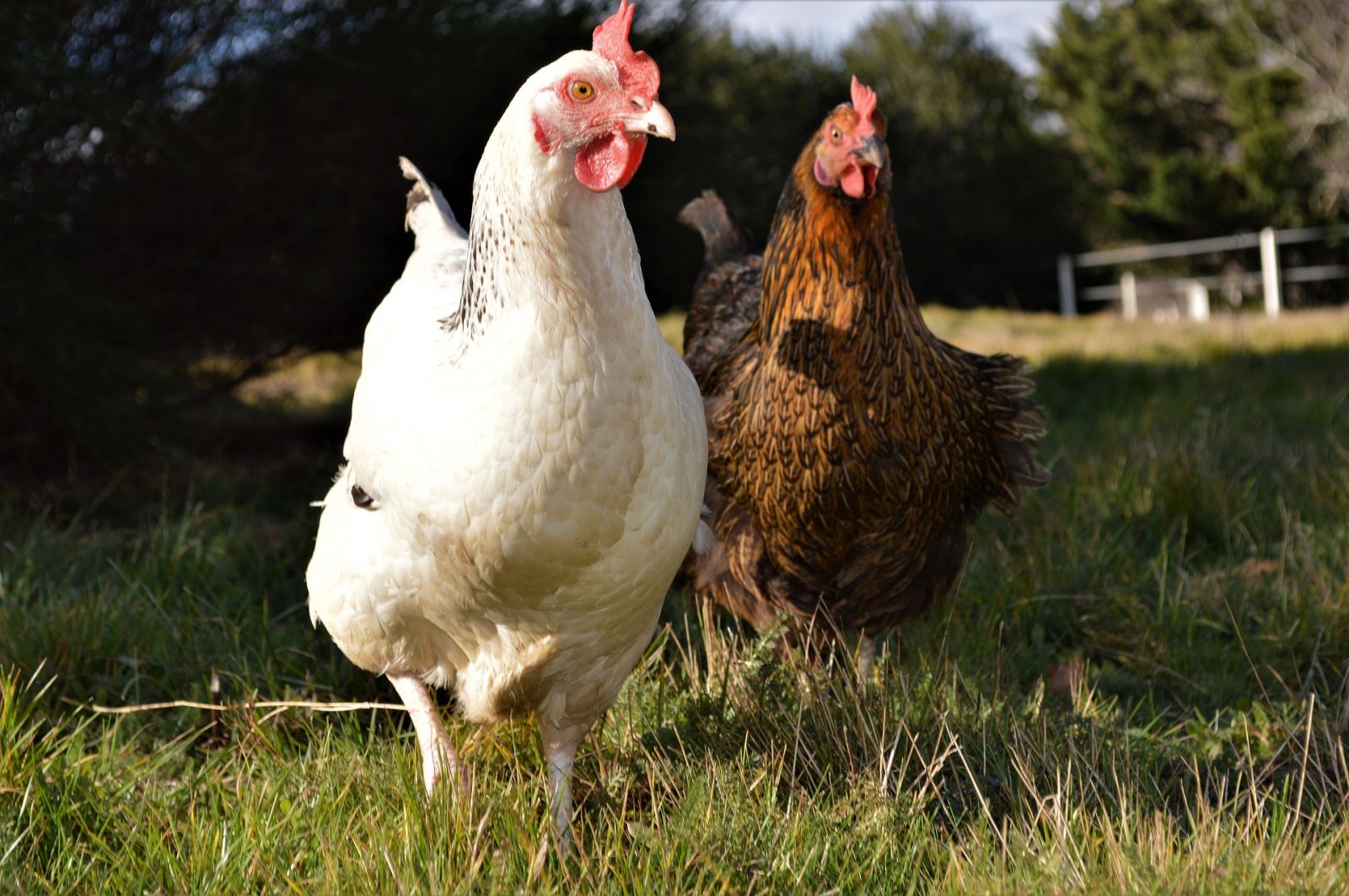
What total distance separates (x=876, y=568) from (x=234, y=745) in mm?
1628

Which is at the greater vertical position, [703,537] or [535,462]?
[535,462]

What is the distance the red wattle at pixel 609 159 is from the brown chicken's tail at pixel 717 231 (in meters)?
2.44

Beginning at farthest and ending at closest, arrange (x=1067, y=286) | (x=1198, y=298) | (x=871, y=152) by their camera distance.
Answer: (x=1198, y=298)
(x=1067, y=286)
(x=871, y=152)

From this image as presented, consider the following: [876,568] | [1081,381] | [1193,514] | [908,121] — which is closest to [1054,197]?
[908,121]

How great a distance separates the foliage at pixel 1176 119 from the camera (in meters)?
21.1

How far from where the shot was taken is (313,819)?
2.14 m

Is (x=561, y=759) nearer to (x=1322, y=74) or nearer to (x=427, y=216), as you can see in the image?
(x=427, y=216)

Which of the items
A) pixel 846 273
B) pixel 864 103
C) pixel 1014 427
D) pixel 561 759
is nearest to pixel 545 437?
pixel 561 759

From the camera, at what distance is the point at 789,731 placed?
8.08 ft

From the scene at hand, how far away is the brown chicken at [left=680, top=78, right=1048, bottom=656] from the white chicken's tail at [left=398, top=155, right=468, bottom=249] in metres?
0.88

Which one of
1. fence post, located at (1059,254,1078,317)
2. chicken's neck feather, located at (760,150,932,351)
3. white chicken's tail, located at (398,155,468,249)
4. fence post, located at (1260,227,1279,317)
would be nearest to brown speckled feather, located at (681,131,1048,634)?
chicken's neck feather, located at (760,150,932,351)

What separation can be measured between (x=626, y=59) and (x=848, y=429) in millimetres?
1298

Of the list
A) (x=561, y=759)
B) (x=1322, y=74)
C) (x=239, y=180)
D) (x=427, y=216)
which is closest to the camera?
(x=561, y=759)

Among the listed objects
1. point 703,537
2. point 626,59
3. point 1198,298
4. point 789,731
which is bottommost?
point 1198,298
